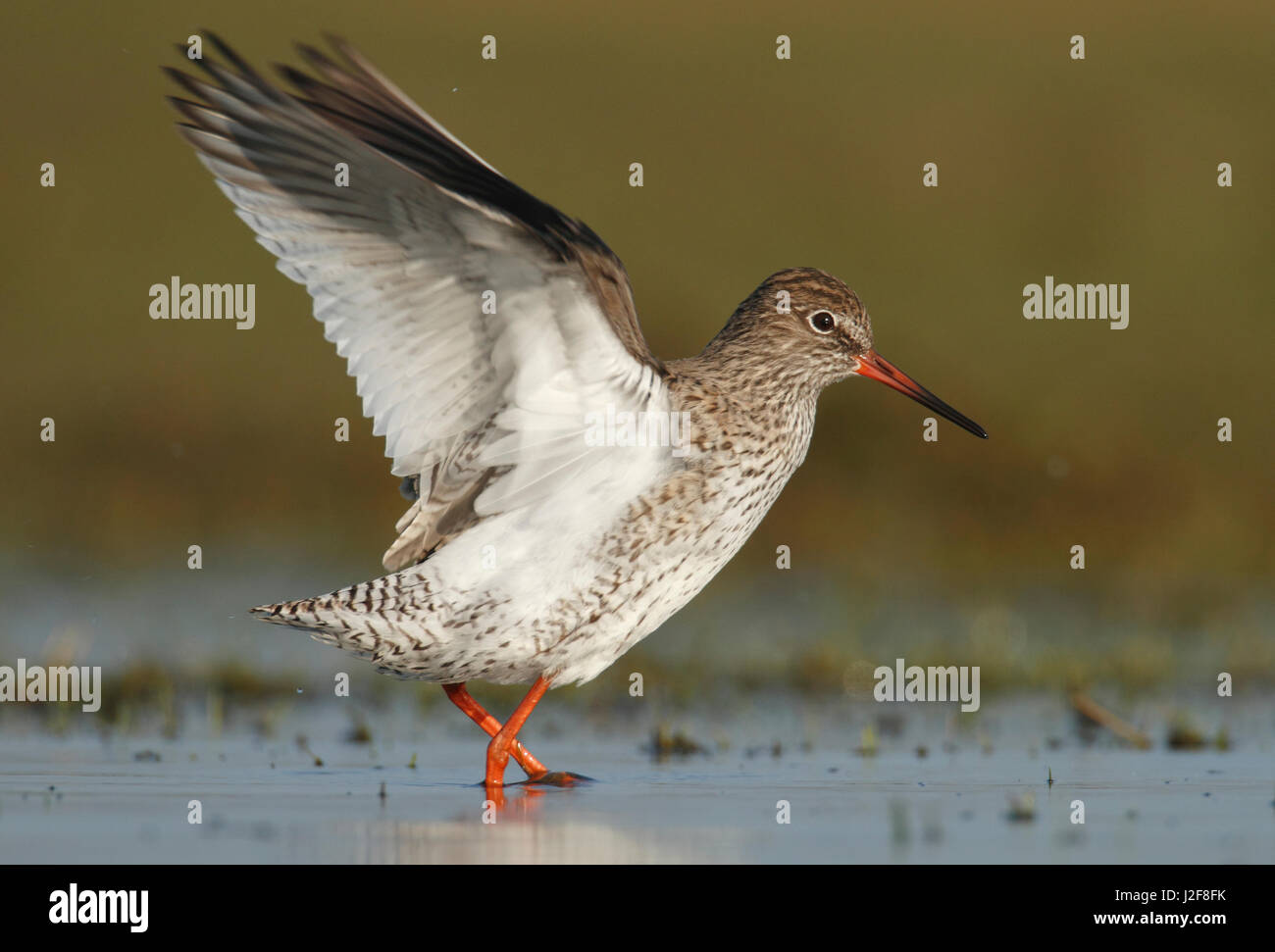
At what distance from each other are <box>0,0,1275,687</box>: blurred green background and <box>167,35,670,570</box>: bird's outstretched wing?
2.59m

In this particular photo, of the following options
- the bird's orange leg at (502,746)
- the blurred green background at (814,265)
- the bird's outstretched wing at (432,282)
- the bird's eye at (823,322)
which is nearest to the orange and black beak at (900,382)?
the bird's eye at (823,322)

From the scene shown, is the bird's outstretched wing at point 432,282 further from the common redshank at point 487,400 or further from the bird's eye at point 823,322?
the bird's eye at point 823,322

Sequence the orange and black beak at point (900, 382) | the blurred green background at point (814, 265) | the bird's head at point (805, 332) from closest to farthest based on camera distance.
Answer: the bird's head at point (805, 332), the orange and black beak at point (900, 382), the blurred green background at point (814, 265)

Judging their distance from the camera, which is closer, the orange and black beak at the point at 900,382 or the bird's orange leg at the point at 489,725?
the bird's orange leg at the point at 489,725

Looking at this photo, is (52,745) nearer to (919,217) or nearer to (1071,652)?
(1071,652)

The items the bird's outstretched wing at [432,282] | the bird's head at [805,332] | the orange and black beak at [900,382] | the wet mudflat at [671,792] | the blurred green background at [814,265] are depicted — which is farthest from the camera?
the blurred green background at [814,265]

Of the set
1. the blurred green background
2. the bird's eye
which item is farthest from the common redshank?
the blurred green background

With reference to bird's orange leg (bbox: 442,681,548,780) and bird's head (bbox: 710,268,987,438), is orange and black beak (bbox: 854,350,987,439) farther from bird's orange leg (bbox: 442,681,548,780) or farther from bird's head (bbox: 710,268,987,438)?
bird's orange leg (bbox: 442,681,548,780)

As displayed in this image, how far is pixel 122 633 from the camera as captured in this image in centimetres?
943

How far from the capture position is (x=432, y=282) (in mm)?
6352

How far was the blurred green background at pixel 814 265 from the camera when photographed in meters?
10.5

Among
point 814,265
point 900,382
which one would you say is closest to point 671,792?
point 900,382

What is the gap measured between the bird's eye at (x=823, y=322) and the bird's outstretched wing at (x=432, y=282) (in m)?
1.00

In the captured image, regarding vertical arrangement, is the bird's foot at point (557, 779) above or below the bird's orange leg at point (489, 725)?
below
